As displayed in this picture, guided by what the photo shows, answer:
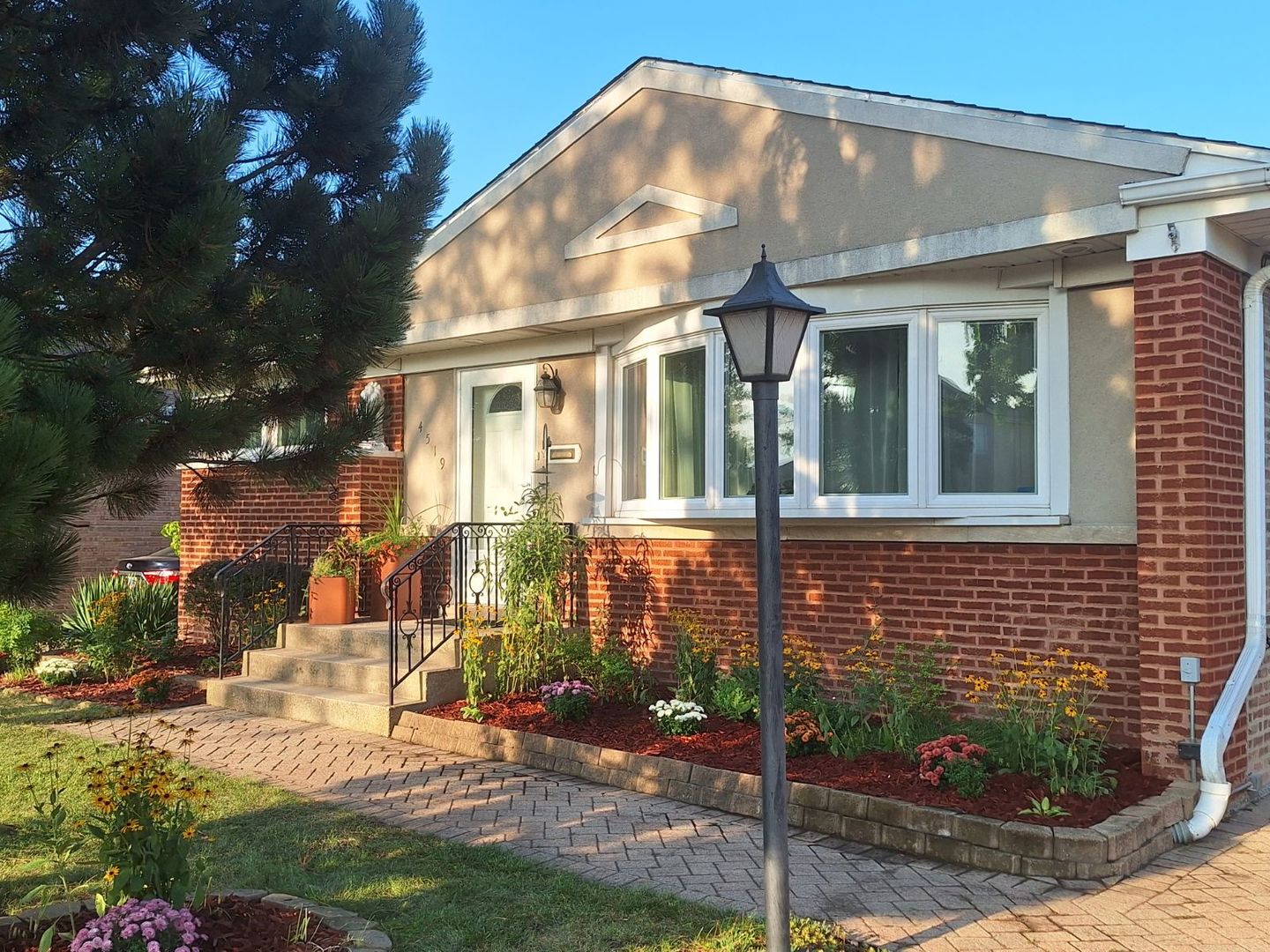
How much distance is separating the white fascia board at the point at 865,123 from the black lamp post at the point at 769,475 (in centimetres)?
348

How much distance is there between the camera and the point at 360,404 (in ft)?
20.2

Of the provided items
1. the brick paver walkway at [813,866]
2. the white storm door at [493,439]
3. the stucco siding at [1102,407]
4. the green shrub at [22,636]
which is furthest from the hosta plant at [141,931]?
the green shrub at [22,636]

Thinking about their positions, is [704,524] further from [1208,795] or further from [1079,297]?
[1208,795]

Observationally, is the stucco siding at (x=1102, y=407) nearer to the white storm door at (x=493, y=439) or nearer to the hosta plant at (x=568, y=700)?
the hosta plant at (x=568, y=700)

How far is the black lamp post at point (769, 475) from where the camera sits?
4.25 metres

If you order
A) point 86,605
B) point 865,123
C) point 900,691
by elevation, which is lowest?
point 900,691

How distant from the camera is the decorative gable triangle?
29.0 feet

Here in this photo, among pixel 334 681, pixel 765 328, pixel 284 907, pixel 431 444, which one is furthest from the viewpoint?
pixel 431 444

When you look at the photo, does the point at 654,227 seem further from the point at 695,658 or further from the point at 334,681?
the point at 334,681

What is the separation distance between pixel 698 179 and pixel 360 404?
406 cm

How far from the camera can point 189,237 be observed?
4.41m

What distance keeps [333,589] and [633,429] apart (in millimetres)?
3593

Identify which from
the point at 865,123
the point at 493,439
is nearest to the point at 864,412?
the point at 865,123

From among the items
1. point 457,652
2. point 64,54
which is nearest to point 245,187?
point 64,54
